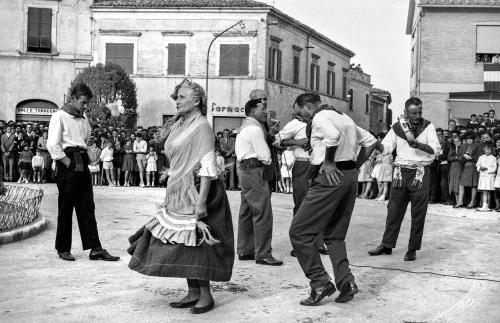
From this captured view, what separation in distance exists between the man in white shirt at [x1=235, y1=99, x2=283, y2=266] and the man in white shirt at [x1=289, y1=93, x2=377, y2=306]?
1864 mm

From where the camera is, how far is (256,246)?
8633 millimetres

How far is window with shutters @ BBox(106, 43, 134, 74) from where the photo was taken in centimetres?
3753

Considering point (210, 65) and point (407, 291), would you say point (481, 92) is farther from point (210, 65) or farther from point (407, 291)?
point (407, 291)

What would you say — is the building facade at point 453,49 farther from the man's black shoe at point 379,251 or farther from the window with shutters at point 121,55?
the man's black shoe at point 379,251

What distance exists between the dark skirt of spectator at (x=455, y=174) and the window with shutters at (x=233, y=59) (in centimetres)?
2060

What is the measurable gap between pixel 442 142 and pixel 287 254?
33.3ft

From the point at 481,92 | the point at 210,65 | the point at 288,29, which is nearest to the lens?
the point at 481,92

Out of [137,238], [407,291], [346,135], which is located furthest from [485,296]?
[137,238]

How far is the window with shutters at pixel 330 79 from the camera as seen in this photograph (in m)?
48.1

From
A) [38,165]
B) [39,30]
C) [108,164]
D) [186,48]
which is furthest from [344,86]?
[38,165]

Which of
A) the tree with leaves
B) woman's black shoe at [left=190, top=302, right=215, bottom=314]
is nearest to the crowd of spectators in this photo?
the tree with leaves

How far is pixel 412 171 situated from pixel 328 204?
9.69ft

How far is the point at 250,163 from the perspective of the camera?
880 cm

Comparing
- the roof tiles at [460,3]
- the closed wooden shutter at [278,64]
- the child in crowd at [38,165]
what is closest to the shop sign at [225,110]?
Answer: the closed wooden shutter at [278,64]
